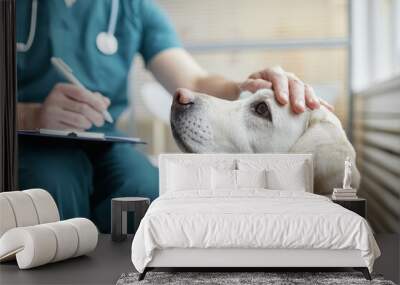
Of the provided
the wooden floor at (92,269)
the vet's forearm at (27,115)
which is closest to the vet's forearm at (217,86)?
the vet's forearm at (27,115)

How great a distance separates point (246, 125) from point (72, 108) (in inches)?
67.6

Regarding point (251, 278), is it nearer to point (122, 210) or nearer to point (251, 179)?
point (251, 179)

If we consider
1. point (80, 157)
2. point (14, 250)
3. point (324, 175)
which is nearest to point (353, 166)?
point (324, 175)

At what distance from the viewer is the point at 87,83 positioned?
6137 millimetres

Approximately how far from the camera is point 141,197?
19.6 feet

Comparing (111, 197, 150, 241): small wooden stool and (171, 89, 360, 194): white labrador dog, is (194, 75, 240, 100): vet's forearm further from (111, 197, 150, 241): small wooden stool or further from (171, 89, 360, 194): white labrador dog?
(111, 197, 150, 241): small wooden stool

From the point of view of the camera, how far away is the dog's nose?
589 cm

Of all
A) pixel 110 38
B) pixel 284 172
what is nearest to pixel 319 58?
pixel 284 172

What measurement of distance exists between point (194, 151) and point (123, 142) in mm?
749

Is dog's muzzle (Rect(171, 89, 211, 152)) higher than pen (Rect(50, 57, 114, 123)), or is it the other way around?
pen (Rect(50, 57, 114, 123))

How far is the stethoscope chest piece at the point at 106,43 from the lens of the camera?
614 cm

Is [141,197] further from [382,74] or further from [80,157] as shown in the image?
[382,74]

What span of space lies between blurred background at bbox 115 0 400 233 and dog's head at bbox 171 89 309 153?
1.19ft

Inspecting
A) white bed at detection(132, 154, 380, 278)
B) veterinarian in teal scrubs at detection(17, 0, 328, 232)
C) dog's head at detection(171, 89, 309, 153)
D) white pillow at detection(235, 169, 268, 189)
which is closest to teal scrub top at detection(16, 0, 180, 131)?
veterinarian in teal scrubs at detection(17, 0, 328, 232)
